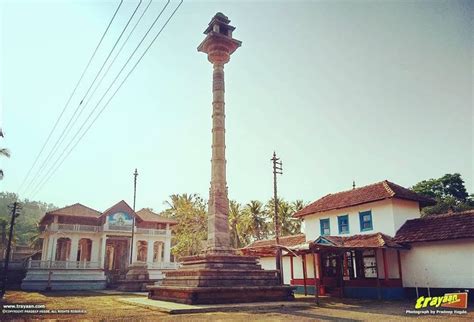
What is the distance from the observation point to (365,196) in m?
22.4

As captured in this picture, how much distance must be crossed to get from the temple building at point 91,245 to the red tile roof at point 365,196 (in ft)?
60.0

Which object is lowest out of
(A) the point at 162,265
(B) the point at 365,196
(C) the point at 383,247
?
(A) the point at 162,265

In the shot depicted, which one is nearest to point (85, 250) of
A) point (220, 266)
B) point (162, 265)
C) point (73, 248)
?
point (73, 248)

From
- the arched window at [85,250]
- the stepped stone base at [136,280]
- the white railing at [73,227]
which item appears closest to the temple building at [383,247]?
the stepped stone base at [136,280]

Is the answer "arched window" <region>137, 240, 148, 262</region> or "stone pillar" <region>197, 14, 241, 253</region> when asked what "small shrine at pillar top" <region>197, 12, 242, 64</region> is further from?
"arched window" <region>137, 240, 148, 262</region>

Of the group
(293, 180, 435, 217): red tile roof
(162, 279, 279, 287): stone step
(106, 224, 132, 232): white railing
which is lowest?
(162, 279, 279, 287): stone step

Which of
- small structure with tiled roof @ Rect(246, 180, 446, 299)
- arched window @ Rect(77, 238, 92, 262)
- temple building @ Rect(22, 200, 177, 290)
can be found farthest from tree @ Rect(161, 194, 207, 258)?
small structure with tiled roof @ Rect(246, 180, 446, 299)

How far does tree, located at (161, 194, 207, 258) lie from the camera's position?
48062 mm

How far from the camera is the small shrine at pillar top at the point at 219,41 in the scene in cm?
1956

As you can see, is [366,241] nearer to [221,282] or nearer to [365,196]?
[365,196]

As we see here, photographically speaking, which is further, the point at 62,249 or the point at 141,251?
the point at 141,251

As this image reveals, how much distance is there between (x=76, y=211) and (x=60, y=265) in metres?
6.79

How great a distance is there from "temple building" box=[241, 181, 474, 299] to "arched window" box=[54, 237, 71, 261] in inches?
1001

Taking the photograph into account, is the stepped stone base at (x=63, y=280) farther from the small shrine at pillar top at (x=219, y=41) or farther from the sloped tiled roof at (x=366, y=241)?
the small shrine at pillar top at (x=219, y=41)
